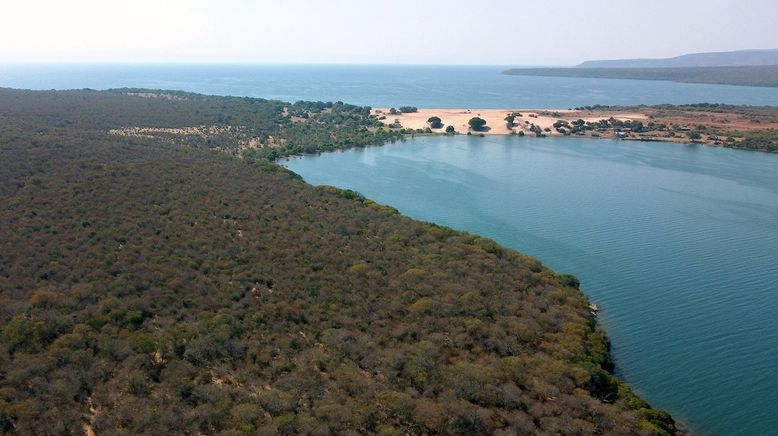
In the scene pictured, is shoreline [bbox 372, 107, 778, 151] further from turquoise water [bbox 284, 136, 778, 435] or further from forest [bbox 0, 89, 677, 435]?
forest [bbox 0, 89, 677, 435]

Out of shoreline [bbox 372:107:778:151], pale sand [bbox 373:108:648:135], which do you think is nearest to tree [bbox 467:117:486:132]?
shoreline [bbox 372:107:778:151]

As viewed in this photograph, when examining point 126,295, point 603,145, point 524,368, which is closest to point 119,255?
point 126,295

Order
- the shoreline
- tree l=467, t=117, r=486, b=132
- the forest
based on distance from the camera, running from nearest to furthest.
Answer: the forest → the shoreline → tree l=467, t=117, r=486, b=132

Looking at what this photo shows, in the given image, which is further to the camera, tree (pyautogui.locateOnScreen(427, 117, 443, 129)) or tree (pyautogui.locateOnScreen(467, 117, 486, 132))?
tree (pyautogui.locateOnScreen(427, 117, 443, 129))

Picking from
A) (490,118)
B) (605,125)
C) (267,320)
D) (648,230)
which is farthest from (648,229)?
(490,118)

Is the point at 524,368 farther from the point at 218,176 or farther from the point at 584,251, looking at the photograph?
the point at 218,176

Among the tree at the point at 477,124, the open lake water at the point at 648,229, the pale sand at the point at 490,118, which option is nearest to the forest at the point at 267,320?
the open lake water at the point at 648,229
